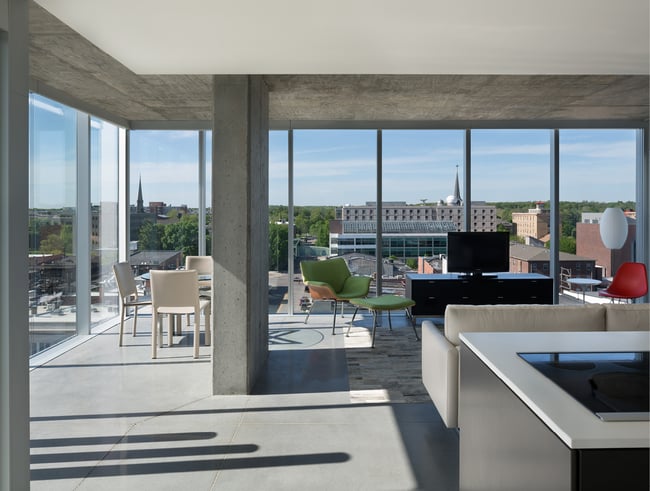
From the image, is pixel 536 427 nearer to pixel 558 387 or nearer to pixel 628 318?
pixel 558 387

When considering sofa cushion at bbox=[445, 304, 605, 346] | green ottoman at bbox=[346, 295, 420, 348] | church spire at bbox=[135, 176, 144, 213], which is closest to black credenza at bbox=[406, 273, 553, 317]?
green ottoman at bbox=[346, 295, 420, 348]

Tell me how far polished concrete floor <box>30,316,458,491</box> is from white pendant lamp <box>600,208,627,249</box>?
4991 mm

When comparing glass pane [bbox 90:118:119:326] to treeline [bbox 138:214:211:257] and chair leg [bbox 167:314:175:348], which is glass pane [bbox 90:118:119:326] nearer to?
treeline [bbox 138:214:211:257]

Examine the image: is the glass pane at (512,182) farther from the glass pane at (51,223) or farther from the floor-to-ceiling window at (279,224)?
the glass pane at (51,223)

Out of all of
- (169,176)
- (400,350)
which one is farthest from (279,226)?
(400,350)

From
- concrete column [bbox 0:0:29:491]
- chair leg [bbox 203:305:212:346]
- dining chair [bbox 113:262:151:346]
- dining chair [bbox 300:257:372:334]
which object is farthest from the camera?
dining chair [bbox 300:257:372:334]

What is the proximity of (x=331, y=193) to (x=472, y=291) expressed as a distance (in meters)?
2.54

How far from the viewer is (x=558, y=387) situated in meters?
1.45

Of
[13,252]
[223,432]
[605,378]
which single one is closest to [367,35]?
[13,252]

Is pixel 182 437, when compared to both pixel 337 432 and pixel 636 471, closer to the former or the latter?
pixel 337 432

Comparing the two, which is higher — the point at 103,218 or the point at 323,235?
Answer: the point at 103,218

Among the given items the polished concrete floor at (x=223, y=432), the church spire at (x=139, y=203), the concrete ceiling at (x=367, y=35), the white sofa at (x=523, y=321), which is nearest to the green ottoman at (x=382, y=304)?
the polished concrete floor at (x=223, y=432)

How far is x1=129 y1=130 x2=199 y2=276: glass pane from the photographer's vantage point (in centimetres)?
757

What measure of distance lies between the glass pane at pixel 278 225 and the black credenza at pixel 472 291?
1.93m
